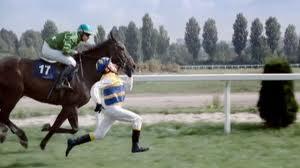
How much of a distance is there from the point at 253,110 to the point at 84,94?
4724 mm

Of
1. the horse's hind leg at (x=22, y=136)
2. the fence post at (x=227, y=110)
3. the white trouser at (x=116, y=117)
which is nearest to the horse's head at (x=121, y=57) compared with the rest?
the white trouser at (x=116, y=117)

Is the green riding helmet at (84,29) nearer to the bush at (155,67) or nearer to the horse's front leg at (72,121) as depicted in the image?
the horse's front leg at (72,121)

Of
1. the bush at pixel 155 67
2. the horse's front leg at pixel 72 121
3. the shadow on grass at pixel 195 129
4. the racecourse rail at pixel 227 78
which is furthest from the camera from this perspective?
the bush at pixel 155 67

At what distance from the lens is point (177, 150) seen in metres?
6.23

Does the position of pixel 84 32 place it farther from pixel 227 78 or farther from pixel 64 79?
pixel 227 78

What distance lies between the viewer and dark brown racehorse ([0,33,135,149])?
6.16 meters

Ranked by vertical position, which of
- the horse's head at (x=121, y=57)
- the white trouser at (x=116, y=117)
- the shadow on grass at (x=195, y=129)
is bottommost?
the shadow on grass at (x=195, y=129)

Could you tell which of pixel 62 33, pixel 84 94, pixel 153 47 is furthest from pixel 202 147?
pixel 153 47

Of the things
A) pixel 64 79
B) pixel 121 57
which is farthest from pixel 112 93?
pixel 64 79

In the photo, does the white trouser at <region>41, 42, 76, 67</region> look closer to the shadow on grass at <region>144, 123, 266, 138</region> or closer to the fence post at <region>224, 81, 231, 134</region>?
the shadow on grass at <region>144, 123, 266, 138</region>

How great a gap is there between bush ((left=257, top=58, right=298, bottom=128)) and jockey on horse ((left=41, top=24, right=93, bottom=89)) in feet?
10.8

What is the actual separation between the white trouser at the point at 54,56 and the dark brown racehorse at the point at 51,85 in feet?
0.60

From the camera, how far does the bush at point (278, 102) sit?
7.81 metres

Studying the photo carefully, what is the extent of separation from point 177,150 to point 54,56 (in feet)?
6.41
